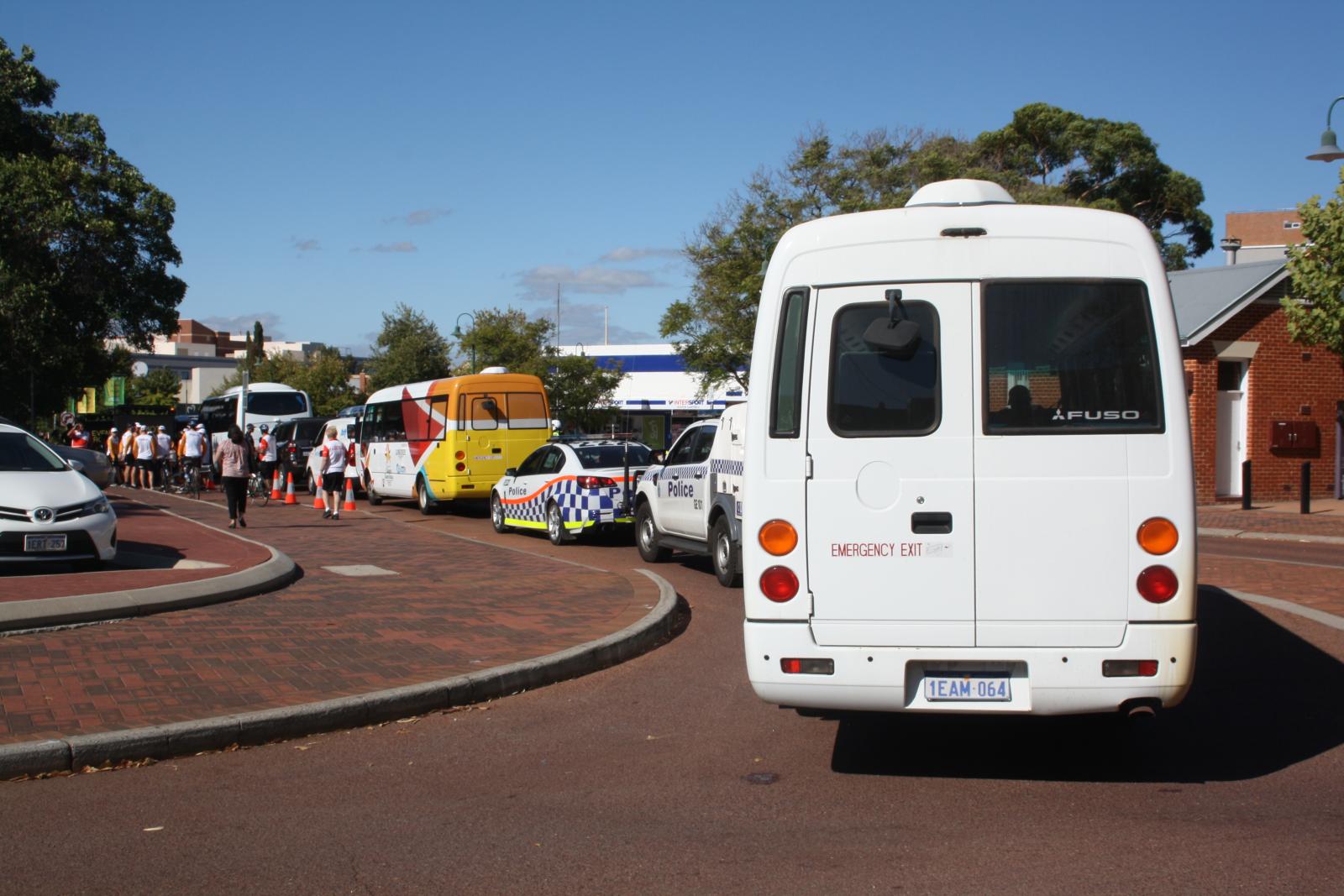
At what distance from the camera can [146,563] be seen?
12.8 metres

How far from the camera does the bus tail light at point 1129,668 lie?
552 centimetres

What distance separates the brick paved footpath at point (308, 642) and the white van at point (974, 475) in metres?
3.20

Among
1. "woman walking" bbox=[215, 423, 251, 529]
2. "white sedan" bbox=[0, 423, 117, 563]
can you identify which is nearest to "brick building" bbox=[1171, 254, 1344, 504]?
"woman walking" bbox=[215, 423, 251, 529]

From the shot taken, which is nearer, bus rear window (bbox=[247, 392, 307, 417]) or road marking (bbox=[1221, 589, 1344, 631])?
road marking (bbox=[1221, 589, 1344, 631])

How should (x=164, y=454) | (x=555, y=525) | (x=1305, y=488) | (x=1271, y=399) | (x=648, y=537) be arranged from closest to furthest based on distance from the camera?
(x=648, y=537)
(x=555, y=525)
(x=1305, y=488)
(x=1271, y=399)
(x=164, y=454)

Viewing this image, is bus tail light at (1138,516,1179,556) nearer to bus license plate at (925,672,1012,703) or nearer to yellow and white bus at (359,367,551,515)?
bus license plate at (925,672,1012,703)

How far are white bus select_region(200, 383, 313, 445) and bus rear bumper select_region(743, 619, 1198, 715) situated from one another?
36.6m

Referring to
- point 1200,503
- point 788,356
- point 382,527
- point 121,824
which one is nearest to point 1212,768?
point 788,356

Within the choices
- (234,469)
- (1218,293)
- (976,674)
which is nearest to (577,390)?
(1218,293)

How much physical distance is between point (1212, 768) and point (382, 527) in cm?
1598

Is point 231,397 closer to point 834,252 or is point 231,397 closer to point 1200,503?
point 1200,503

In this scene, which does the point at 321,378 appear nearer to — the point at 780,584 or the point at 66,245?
the point at 66,245

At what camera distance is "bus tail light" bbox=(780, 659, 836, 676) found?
18.8 feet

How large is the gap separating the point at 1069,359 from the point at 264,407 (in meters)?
39.0
